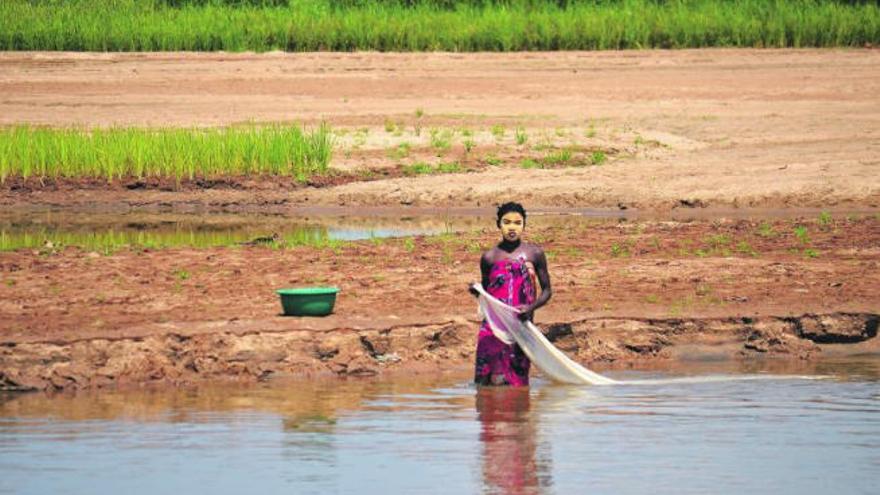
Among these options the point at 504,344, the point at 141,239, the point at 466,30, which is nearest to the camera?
the point at 504,344

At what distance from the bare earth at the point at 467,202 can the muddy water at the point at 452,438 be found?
0.59 m

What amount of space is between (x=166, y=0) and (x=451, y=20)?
6.43 metres

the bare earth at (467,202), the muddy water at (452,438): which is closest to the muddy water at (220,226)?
the bare earth at (467,202)

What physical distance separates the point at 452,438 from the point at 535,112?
58.8ft

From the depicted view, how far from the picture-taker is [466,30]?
34.6 meters

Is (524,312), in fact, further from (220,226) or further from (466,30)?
(466,30)

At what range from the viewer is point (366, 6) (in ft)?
125

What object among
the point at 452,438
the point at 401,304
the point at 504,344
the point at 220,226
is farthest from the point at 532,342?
the point at 220,226

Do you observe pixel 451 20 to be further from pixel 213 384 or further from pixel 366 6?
pixel 213 384

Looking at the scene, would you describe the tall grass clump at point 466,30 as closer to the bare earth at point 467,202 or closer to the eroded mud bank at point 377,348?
the bare earth at point 467,202

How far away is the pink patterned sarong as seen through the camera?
39.8 ft

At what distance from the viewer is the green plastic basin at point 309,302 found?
13.7 metres

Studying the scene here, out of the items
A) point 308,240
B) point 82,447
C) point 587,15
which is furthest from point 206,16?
point 82,447

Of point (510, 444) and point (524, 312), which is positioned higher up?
point (524, 312)
